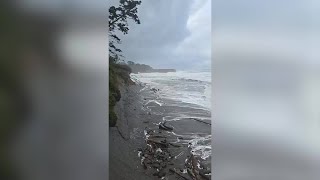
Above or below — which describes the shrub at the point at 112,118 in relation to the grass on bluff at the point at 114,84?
below

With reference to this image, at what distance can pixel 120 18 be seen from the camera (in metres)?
1.35

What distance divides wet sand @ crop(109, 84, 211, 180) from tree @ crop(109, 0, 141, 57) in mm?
194

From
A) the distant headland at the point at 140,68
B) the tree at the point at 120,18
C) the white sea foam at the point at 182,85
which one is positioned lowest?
the white sea foam at the point at 182,85

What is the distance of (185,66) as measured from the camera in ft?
4.25

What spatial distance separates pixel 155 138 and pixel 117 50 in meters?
0.40

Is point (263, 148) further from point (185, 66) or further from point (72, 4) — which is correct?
point (72, 4)

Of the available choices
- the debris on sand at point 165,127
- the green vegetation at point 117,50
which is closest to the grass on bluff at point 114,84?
the green vegetation at point 117,50

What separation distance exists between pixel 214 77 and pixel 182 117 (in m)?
0.21

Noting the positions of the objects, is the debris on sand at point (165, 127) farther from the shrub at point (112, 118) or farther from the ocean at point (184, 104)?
the shrub at point (112, 118)

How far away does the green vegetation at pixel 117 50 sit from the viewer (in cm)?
134

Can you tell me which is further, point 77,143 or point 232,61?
point 77,143

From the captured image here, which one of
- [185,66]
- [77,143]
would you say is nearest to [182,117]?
[185,66]

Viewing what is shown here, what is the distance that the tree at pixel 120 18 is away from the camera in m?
1.34

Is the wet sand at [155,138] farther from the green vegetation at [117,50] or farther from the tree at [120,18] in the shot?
the tree at [120,18]
